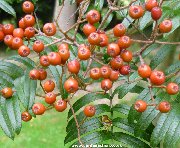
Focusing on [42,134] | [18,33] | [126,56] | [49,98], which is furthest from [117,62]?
[42,134]

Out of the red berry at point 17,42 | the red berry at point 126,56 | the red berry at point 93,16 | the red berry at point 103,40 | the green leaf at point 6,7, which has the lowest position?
the red berry at point 17,42

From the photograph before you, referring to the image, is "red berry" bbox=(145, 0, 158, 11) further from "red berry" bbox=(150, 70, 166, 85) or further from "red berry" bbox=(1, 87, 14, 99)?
"red berry" bbox=(1, 87, 14, 99)

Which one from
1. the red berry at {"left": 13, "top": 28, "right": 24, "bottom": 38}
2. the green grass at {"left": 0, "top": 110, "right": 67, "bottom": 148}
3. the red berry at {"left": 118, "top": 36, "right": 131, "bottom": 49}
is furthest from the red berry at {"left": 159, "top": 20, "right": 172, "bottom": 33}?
the green grass at {"left": 0, "top": 110, "right": 67, "bottom": 148}

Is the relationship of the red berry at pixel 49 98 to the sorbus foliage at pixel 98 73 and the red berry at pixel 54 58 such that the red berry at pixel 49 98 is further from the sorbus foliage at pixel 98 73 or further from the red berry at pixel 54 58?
the red berry at pixel 54 58

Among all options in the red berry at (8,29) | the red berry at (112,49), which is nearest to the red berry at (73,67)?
the red berry at (112,49)

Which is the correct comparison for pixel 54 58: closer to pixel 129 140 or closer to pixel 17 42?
pixel 17 42

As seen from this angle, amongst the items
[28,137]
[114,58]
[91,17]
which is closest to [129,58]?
[114,58]

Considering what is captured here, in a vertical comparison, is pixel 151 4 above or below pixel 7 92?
above

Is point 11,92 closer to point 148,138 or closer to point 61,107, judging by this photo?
point 61,107
